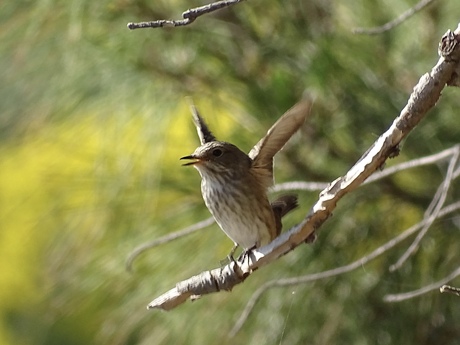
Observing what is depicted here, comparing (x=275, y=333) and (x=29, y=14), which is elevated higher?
(x=29, y=14)

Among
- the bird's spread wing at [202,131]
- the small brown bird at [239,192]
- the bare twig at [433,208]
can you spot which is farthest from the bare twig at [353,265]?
the bird's spread wing at [202,131]

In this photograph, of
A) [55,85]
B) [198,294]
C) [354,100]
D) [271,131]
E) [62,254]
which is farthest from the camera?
[62,254]

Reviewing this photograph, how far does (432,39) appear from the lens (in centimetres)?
154

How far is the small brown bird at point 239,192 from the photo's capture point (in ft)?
4.56

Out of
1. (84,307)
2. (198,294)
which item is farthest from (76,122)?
(198,294)

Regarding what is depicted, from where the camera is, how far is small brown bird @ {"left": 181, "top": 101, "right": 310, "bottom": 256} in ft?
4.56

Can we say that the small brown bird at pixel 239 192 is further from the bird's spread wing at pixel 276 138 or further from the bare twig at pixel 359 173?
the bare twig at pixel 359 173

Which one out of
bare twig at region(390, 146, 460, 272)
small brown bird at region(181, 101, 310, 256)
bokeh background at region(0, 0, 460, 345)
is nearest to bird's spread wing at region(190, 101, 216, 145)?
small brown bird at region(181, 101, 310, 256)

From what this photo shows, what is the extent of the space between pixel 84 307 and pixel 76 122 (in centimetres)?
29

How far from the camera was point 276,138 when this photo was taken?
1.24 meters

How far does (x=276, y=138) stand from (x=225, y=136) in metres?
0.32

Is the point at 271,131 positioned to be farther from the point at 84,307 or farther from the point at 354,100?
the point at 84,307

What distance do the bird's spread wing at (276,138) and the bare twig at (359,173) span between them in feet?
0.65

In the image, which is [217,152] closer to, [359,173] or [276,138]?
[276,138]
